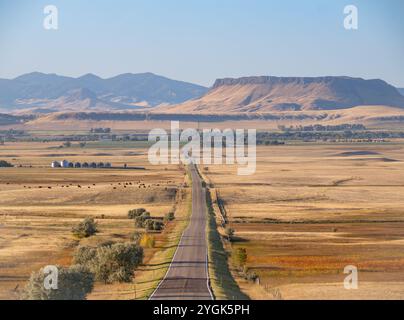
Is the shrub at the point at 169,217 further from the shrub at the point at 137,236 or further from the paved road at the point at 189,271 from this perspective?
the shrub at the point at 137,236

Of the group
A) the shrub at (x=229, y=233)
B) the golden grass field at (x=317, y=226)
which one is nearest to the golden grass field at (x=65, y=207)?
the shrub at (x=229, y=233)

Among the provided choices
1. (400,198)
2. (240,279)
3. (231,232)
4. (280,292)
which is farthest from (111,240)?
(400,198)

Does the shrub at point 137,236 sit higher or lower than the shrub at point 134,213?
higher

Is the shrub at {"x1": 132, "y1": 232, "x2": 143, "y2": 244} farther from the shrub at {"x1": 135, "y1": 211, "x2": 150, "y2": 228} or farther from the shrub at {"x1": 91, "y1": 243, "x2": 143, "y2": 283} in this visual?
the shrub at {"x1": 91, "y1": 243, "x2": 143, "y2": 283}

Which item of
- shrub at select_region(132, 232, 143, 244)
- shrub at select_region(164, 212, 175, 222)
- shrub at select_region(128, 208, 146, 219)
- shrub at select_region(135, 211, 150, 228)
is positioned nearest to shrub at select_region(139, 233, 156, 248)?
shrub at select_region(132, 232, 143, 244)

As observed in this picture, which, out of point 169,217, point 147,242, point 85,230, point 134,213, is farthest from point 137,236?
point 134,213

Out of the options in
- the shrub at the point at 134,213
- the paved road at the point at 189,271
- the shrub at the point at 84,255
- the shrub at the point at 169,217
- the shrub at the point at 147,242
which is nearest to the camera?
the paved road at the point at 189,271
